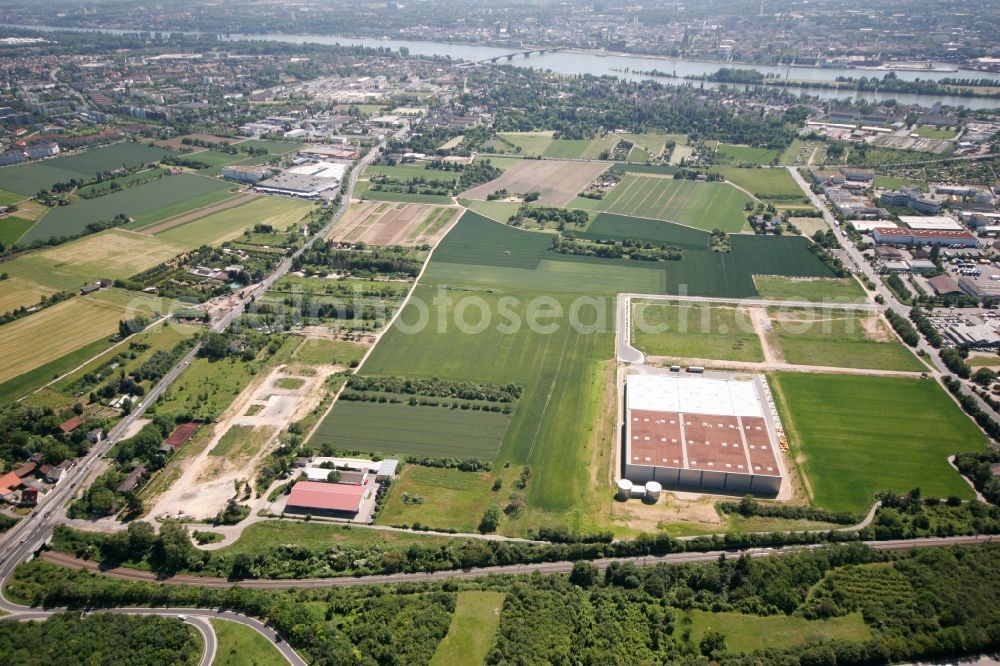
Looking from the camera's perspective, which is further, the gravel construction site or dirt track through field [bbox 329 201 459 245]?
dirt track through field [bbox 329 201 459 245]

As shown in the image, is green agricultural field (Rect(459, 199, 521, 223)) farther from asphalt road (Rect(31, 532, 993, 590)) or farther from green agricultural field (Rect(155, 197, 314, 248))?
asphalt road (Rect(31, 532, 993, 590))

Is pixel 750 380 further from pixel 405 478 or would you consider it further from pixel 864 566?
pixel 405 478

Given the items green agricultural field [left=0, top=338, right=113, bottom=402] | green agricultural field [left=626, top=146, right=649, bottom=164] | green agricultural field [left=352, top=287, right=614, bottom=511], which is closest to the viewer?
green agricultural field [left=352, top=287, right=614, bottom=511]

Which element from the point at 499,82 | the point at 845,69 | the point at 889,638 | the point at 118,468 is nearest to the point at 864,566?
the point at 889,638

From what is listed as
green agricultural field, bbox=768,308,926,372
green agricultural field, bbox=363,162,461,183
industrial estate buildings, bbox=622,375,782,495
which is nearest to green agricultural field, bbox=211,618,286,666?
industrial estate buildings, bbox=622,375,782,495

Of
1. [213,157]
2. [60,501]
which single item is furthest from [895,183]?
[213,157]

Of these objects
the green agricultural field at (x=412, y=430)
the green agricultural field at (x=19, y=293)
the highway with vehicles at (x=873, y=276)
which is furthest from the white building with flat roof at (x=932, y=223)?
the green agricultural field at (x=19, y=293)

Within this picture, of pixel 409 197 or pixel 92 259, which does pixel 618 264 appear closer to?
pixel 409 197

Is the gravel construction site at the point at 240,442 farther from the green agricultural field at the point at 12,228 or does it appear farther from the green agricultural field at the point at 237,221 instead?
the green agricultural field at the point at 12,228
